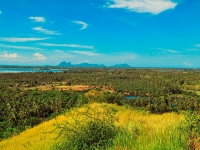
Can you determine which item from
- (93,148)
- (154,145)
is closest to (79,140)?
(93,148)

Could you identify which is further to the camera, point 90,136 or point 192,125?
point 90,136

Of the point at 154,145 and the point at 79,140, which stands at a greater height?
the point at 154,145

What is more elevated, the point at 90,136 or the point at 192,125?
the point at 192,125

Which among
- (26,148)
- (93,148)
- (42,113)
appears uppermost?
(93,148)

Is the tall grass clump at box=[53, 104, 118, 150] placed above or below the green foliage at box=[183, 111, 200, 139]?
below

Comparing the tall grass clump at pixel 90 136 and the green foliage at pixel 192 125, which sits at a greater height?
the green foliage at pixel 192 125

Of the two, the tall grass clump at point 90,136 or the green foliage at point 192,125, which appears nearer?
the green foliage at point 192,125

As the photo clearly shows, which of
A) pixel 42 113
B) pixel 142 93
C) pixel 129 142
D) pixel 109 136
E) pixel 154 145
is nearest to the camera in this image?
pixel 154 145

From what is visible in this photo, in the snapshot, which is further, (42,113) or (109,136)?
(42,113)

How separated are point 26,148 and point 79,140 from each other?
7.52 feet

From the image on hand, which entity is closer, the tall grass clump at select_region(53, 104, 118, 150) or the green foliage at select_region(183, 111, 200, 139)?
the green foliage at select_region(183, 111, 200, 139)

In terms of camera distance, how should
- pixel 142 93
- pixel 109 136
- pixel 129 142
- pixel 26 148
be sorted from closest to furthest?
pixel 129 142, pixel 109 136, pixel 26 148, pixel 142 93

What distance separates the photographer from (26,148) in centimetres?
740

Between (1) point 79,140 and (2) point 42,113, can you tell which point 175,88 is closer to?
(2) point 42,113
